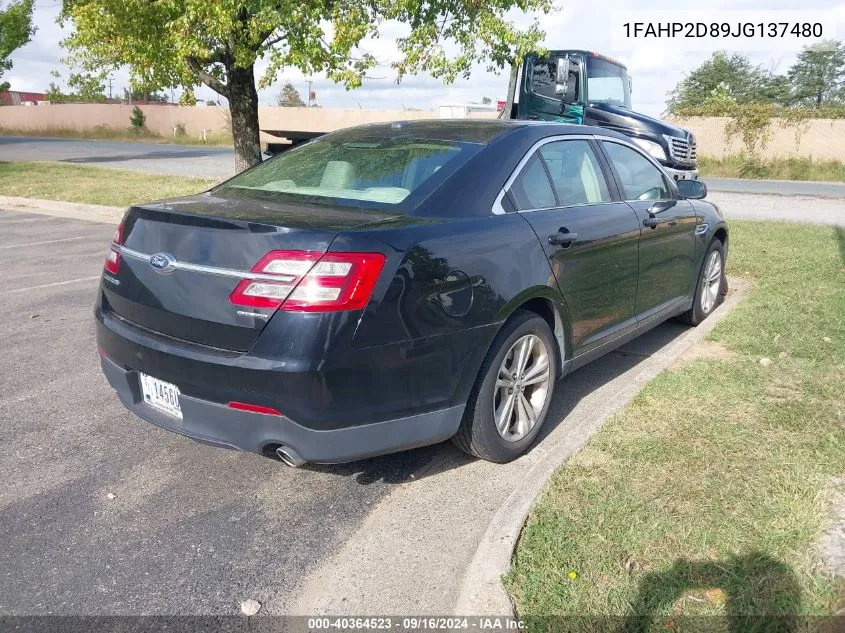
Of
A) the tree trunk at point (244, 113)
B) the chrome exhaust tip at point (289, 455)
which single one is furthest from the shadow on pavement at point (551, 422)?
the tree trunk at point (244, 113)

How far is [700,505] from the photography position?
121 inches

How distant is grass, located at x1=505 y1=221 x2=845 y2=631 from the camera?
99.1 inches

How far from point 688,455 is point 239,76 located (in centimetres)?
1136

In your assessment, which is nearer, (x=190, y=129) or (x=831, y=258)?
(x=831, y=258)

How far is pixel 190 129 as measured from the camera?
45.8m

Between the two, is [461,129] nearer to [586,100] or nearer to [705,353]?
[705,353]

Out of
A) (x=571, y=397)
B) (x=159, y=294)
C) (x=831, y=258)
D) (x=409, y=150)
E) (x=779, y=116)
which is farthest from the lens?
(x=779, y=116)

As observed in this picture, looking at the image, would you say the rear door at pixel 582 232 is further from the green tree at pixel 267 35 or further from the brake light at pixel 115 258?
Result: the green tree at pixel 267 35

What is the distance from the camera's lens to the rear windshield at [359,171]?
136 inches

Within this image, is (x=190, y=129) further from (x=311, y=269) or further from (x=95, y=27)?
(x=311, y=269)

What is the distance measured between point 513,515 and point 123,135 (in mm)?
46670

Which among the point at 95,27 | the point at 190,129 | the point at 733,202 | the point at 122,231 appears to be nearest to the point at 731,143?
the point at 733,202

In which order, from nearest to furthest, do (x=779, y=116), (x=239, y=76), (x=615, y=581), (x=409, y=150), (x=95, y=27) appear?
(x=615, y=581) → (x=409, y=150) → (x=95, y=27) → (x=239, y=76) → (x=779, y=116)

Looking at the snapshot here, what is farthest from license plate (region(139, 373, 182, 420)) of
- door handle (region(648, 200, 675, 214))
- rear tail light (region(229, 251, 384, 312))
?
door handle (region(648, 200, 675, 214))
